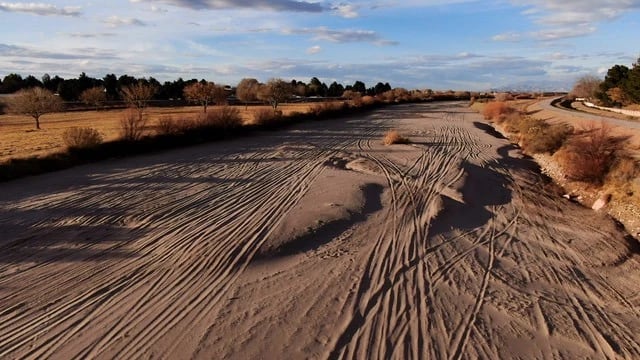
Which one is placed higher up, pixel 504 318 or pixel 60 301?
pixel 60 301

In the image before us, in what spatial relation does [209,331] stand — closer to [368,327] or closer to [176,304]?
[176,304]

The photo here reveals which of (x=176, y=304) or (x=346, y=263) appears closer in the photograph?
(x=176, y=304)

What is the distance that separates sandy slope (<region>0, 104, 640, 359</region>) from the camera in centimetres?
695

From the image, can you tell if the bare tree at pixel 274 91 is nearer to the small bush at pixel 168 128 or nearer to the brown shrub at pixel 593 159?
the small bush at pixel 168 128

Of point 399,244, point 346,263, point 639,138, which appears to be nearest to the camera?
point 346,263

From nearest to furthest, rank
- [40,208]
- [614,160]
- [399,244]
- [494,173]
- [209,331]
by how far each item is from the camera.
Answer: [209,331] < [399,244] < [40,208] < [614,160] < [494,173]

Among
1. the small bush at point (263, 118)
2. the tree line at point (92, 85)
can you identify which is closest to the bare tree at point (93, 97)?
the tree line at point (92, 85)

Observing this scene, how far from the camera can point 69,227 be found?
1116 centimetres

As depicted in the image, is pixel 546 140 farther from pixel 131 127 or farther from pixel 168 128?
pixel 131 127

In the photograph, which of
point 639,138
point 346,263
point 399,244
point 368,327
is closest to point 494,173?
point 639,138

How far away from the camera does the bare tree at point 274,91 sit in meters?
68.8

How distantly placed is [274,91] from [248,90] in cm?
1448

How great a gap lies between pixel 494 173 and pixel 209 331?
622 inches

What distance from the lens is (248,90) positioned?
82.1 m
